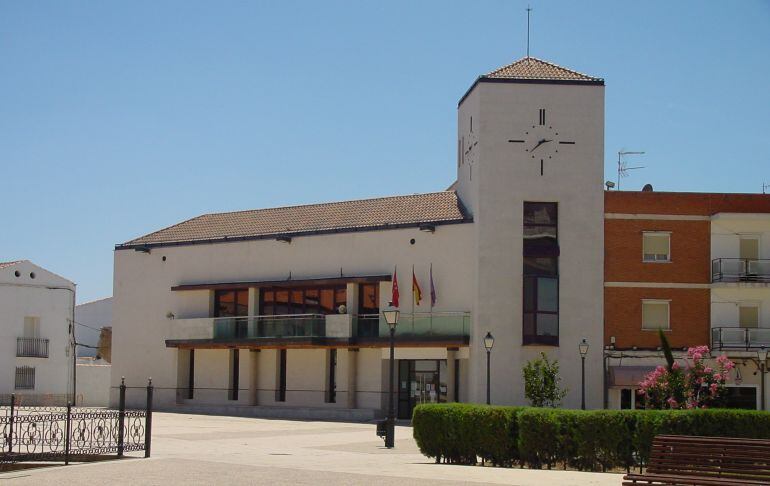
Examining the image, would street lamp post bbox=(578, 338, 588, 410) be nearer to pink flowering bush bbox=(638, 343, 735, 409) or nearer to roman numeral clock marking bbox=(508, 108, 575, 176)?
roman numeral clock marking bbox=(508, 108, 575, 176)

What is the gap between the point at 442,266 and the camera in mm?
44969

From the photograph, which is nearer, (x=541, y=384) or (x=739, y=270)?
(x=541, y=384)

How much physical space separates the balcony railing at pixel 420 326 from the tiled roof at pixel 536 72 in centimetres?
949

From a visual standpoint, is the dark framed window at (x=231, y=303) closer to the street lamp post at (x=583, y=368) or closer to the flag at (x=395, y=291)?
the flag at (x=395, y=291)

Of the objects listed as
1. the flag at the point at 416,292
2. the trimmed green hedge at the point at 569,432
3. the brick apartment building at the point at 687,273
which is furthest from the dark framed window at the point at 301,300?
the trimmed green hedge at the point at 569,432

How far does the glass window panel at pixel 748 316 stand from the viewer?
145ft

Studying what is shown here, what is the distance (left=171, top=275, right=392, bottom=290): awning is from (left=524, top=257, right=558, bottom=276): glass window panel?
5.89m

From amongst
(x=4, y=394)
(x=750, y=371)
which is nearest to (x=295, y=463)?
(x=750, y=371)

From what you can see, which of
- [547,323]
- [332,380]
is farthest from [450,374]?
[332,380]

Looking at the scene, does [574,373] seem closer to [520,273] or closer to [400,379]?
[520,273]

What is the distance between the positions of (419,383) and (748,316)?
518 inches

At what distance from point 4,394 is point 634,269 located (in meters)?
33.7

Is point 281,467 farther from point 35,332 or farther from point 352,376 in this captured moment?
Answer: point 35,332

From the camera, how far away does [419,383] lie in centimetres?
4578
